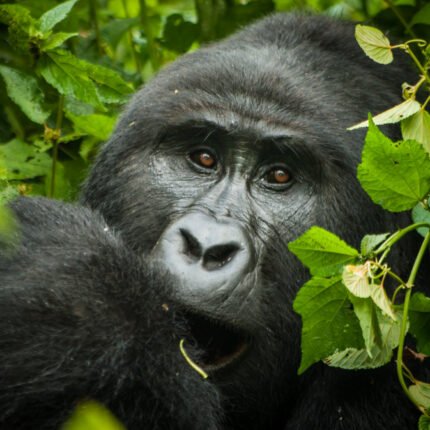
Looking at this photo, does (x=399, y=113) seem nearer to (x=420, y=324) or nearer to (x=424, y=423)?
(x=420, y=324)

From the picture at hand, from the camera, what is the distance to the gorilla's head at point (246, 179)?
3652 millimetres

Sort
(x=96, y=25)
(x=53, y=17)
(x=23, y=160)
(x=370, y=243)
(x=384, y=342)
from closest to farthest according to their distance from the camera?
(x=370, y=243), (x=384, y=342), (x=53, y=17), (x=23, y=160), (x=96, y=25)

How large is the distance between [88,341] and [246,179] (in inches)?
50.0

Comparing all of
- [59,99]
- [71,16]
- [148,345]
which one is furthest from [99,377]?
[71,16]

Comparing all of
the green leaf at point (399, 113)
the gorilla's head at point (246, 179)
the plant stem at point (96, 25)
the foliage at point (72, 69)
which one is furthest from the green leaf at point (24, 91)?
the green leaf at point (399, 113)

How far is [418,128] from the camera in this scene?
11.4ft

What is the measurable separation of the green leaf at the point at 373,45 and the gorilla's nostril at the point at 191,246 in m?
0.94

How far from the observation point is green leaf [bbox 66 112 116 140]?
4992 mm

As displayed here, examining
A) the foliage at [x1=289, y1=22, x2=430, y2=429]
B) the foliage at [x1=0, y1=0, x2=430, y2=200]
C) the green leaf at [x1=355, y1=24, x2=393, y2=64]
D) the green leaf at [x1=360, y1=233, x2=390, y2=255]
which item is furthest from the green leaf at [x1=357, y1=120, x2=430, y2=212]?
the green leaf at [x1=355, y1=24, x2=393, y2=64]

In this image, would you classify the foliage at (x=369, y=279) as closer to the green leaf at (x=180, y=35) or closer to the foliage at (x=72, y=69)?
the foliage at (x=72, y=69)

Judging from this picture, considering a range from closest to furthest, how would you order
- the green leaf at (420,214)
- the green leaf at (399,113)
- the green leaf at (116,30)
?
the green leaf at (399,113) → the green leaf at (420,214) → the green leaf at (116,30)

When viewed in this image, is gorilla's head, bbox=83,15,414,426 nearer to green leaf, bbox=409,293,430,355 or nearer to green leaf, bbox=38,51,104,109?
green leaf, bbox=38,51,104,109

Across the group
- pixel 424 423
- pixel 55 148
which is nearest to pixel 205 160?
pixel 55 148

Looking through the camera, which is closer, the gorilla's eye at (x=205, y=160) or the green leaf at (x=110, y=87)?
the gorilla's eye at (x=205, y=160)
